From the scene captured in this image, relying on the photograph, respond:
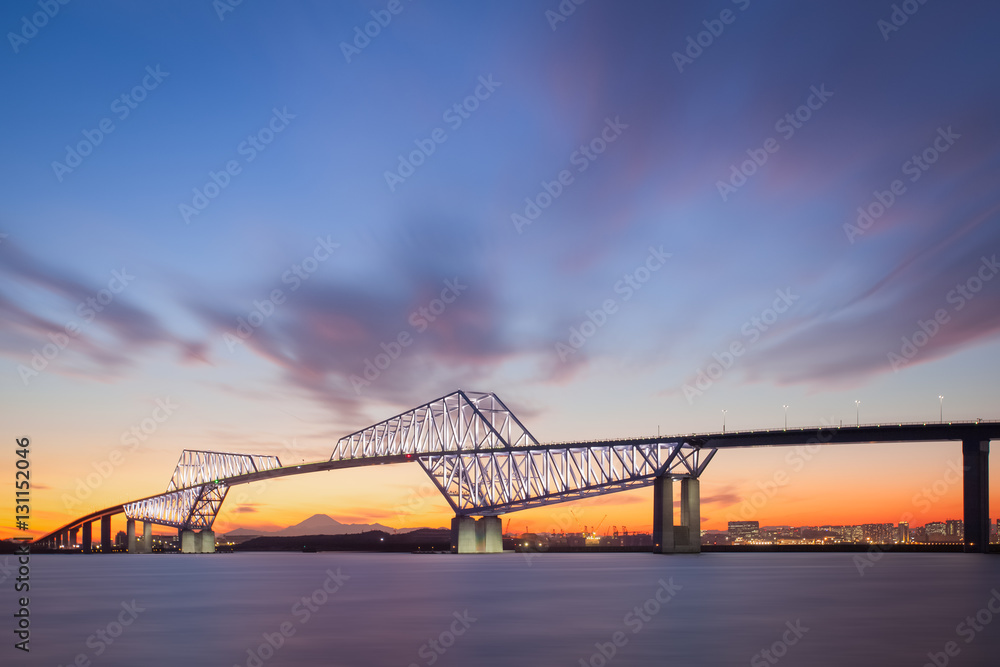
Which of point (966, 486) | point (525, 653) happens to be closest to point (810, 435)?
point (966, 486)

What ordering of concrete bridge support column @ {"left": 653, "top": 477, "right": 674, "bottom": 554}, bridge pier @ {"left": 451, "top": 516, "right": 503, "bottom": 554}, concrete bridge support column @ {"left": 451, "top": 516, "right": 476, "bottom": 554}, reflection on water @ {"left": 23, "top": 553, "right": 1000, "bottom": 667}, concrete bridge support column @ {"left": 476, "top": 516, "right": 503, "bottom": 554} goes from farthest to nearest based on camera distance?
1. concrete bridge support column @ {"left": 476, "top": 516, "right": 503, "bottom": 554}
2. bridge pier @ {"left": 451, "top": 516, "right": 503, "bottom": 554}
3. concrete bridge support column @ {"left": 451, "top": 516, "right": 476, "bottom": 554}
4. concrete bridge support column @ {"left": 653, "top": 477, "right": 674, "bottom": 554}
5. reflection on water @ {"left": 23, "top": 553, "right": 1000, "bottom": 667}

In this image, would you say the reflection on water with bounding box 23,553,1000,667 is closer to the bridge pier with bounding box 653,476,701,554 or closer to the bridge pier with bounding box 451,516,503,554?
the bridge pier with bounding box 653,476,701,554

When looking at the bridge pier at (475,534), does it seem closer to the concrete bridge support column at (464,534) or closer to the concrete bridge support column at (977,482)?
the concrete bridge support column at (464,534)

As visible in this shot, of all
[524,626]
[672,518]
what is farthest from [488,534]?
[524,626]

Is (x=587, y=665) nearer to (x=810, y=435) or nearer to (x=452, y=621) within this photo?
(x=452, y=621)

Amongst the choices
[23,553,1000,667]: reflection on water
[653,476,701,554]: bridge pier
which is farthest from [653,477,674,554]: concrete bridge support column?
[23,553,1000,667]: reflection on water

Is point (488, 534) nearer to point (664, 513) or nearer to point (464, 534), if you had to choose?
point (464, 534)
